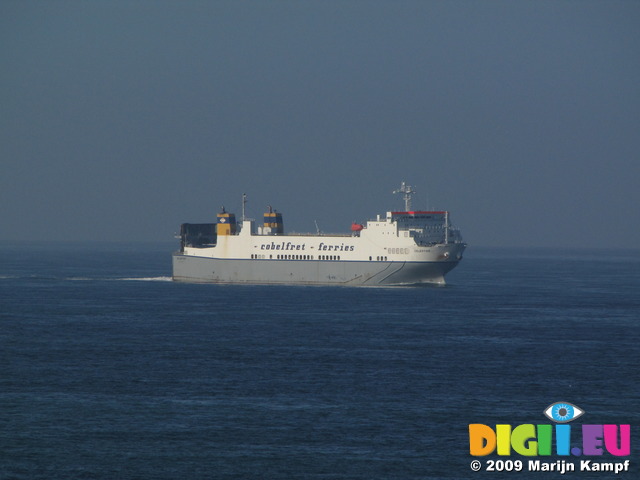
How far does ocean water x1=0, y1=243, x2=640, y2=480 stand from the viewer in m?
29.6

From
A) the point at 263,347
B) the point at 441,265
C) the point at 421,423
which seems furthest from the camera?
the point at 441,265

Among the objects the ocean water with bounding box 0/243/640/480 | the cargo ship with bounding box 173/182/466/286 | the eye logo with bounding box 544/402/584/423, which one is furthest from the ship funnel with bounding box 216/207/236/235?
the eye logo with bounding box 544/402/584/423

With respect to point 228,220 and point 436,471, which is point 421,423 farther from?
point 228,220

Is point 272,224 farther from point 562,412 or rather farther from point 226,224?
point 562,412

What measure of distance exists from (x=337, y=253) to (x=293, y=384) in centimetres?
4821

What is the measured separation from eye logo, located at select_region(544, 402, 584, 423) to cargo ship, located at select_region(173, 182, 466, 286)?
158ft

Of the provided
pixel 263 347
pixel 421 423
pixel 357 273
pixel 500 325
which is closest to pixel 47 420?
pixel 421 423

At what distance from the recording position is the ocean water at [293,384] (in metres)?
29.6

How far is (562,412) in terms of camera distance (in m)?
34.8

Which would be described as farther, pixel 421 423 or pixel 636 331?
pixel 636 331

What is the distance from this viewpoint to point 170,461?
2927 cm

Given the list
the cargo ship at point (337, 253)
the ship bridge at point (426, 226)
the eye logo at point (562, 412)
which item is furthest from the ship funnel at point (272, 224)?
the eye logo at point (562, 412)

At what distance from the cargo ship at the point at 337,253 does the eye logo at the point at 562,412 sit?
48265mm

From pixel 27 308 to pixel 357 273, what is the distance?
30067 millimetres
